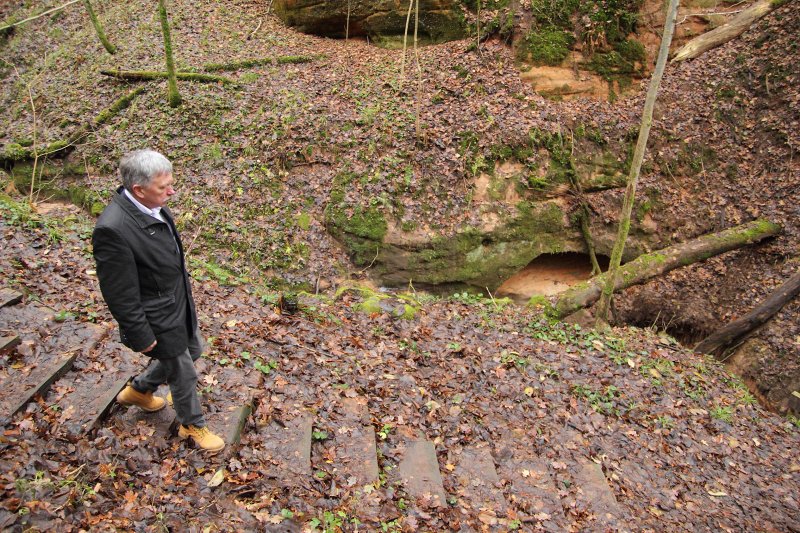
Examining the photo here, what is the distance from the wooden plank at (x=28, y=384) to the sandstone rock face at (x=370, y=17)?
13076 mm

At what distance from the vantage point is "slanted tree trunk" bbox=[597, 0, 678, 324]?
6.49 metres

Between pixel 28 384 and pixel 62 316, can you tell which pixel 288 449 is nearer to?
pixel 28 384

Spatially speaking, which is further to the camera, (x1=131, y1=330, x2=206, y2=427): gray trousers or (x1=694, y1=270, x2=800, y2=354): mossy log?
(x1=694, y1=270, x2=800, y2=354): mossy log

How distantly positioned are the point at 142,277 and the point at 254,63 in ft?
36.8

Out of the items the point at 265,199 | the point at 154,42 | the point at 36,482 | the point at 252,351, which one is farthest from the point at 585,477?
the point at 154,42

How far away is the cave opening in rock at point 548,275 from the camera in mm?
10500

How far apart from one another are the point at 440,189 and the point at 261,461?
7.42 metres

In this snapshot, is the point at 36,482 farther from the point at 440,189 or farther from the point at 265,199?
the point at 440,189

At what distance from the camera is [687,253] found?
9.20m

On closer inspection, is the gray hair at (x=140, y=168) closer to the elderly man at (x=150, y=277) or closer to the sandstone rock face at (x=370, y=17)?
the elderly man at (x=150, y=277)

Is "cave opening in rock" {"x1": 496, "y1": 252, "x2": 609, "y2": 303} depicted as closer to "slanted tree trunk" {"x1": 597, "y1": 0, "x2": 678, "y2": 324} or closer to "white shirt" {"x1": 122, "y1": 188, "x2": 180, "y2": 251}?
"slanted tree trunk" {"x1": 597, "y1": 0, "x2": 678, "y2": 324}

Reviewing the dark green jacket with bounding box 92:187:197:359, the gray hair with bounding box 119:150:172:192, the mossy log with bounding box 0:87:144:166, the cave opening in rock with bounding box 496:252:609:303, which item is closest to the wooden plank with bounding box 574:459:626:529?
the dark green jacket with bounding box 92:187:197:359

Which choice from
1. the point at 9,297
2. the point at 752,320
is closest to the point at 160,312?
the point at 9,297

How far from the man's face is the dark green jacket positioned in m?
0.08
